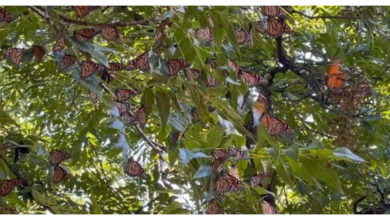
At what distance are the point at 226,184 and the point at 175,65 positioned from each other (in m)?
0.14

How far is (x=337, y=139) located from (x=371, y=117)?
196 millimetres

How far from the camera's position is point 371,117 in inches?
49.5

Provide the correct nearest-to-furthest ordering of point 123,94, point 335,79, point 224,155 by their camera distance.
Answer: point 224,155
point 123,94
point 335,79

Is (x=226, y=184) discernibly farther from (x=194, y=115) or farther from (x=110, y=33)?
(x=110, y=33)

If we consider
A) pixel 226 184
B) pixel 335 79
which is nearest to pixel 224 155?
pixel 226 184

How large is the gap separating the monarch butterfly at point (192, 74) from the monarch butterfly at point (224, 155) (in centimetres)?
9

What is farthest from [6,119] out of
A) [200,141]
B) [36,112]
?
[36,112]

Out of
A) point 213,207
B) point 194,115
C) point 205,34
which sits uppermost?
point 205,34

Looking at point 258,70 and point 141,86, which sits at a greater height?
point 258,70

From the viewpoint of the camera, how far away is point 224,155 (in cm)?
71

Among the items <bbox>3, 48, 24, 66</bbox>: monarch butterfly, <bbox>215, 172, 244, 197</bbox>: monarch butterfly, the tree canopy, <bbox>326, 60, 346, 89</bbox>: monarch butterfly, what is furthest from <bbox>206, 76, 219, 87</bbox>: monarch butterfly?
<bbox>326, 60, 346, 89</bbox>: monarch butterfly

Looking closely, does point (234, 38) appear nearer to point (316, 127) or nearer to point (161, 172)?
point (161, 172)

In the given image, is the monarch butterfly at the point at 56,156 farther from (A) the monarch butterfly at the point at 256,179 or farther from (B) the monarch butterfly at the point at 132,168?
(A) the monarch butterfly at the point at 256,179

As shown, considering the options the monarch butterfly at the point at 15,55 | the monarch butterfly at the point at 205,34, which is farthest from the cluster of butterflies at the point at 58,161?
the monarch butterfly at the point at 205,34
